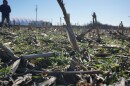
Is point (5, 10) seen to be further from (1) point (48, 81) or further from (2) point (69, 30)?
(1) point (48, 81)

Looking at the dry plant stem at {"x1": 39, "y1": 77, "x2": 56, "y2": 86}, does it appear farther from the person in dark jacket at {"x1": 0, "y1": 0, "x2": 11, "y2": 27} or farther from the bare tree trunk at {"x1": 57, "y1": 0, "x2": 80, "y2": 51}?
the person in dark jacket at {"x1": 0, "y1": 0, "x2": 11, "y2": 27}

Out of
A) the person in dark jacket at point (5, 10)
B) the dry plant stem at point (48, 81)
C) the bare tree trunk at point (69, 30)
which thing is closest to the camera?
the dry plant stem at point (48, 81)

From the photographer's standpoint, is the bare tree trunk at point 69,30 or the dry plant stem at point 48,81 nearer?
the dry plant stem at point 48,81

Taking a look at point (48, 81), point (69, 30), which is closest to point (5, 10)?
point (69, 30)

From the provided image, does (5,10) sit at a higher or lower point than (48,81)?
higher

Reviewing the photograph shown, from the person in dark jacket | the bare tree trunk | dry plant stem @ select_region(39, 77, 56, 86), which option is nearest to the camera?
dry plant stem @ select_region(39, 77, 56, 86)

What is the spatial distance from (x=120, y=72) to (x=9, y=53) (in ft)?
11.2

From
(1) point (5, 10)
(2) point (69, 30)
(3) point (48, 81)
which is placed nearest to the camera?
(3) point (48, 81)

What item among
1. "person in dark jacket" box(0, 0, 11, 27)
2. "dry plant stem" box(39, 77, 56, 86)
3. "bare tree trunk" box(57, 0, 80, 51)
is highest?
"person in dark jacket" box(0, 0, 11, 27)

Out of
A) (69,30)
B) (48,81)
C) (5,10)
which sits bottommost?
(48,81)

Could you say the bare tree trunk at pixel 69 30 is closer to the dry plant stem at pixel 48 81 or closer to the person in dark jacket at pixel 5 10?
the dry plant stem at pixel 48 81

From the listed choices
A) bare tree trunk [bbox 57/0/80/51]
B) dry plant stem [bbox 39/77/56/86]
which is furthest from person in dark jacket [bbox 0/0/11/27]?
dry plant stem [bbox 39/77/56/86]

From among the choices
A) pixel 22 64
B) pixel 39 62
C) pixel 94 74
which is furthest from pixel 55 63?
pixel 94 74

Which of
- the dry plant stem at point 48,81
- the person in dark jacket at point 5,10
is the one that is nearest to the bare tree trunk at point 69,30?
the dry plant stem at point 48,81
